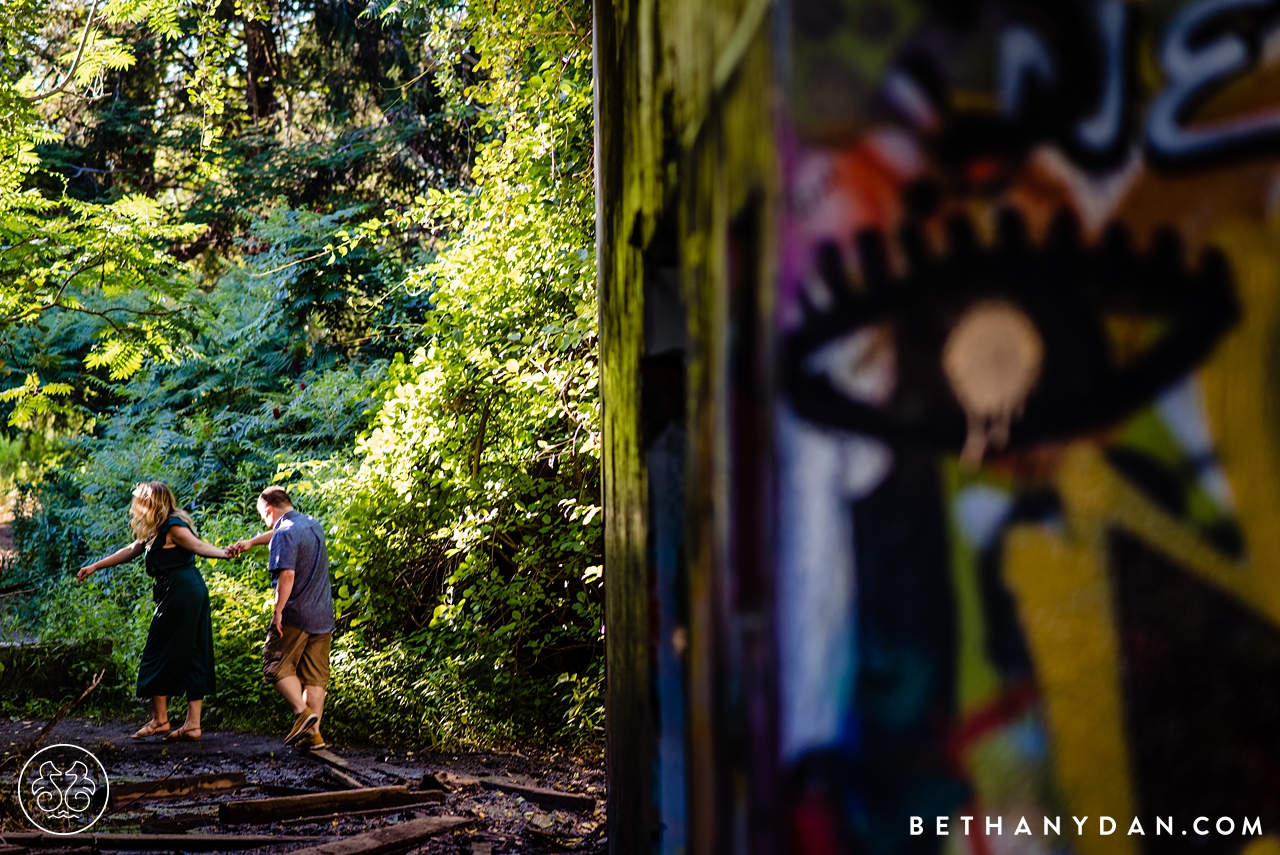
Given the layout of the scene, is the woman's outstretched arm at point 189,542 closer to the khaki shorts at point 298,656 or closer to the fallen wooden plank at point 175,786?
the khaki shorts at point 298,656

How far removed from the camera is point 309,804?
6152 mm

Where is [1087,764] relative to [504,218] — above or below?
below

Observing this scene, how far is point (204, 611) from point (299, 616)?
101cm

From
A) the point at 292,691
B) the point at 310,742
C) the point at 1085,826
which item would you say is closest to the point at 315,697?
the point at 292,691

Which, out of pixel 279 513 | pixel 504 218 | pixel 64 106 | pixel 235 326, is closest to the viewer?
pixel 279 513

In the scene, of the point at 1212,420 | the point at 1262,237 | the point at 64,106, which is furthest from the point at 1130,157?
the point at 64,106

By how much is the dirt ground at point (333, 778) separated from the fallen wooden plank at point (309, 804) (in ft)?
0.35

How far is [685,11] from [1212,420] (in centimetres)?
132

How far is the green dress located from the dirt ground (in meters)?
0.46

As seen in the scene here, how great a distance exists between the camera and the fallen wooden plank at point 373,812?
5992 millimetres

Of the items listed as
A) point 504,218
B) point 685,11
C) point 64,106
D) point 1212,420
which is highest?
point 64,106

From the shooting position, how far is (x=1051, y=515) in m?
1.65

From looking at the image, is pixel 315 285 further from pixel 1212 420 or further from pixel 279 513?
pixel 1212 420

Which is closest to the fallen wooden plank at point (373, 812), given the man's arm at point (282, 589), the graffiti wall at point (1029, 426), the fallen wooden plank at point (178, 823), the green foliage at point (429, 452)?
the fallen wooden plank at point (178, 823)
